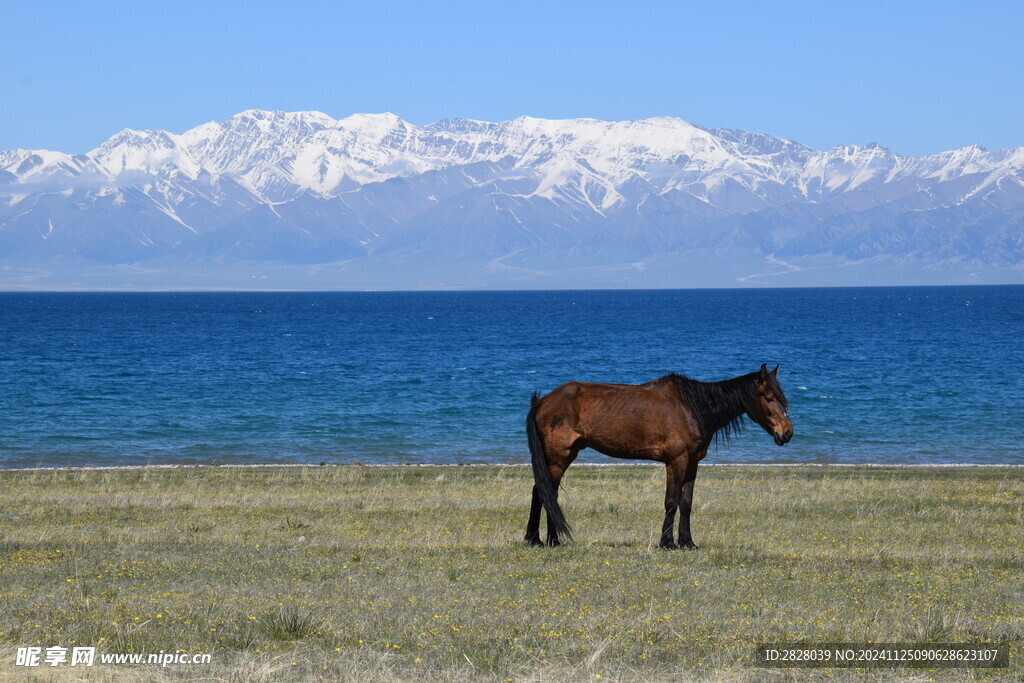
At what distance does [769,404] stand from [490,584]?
501cm

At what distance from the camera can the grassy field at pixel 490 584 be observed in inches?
424

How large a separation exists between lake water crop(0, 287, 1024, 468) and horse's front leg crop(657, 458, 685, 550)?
1809 cm

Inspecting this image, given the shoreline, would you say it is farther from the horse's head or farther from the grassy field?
the horse's head

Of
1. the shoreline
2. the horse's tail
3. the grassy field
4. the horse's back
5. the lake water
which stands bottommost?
the lake water

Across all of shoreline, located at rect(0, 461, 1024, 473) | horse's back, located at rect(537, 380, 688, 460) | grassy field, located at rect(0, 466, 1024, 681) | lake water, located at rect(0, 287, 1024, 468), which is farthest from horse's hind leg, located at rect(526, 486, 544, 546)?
lake water, located at rect(0, 287, 1024, 468)

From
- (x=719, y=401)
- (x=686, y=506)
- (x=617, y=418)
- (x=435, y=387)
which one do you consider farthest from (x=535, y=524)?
(x=435, y=387)

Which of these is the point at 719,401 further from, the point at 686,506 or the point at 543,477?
the point at 543,477

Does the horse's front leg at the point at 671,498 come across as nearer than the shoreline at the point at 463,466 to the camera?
Yes

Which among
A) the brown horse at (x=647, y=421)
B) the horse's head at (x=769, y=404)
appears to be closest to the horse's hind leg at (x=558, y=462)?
the brown horse at (x=647, y=421)

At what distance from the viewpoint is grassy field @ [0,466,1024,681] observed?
10.8 metres

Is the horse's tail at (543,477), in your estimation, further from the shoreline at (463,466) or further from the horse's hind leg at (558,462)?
the shoreline at (463,466)

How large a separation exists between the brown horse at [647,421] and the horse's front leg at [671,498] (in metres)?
0.01

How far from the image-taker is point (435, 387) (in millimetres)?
69875

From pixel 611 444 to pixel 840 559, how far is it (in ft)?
11.5
